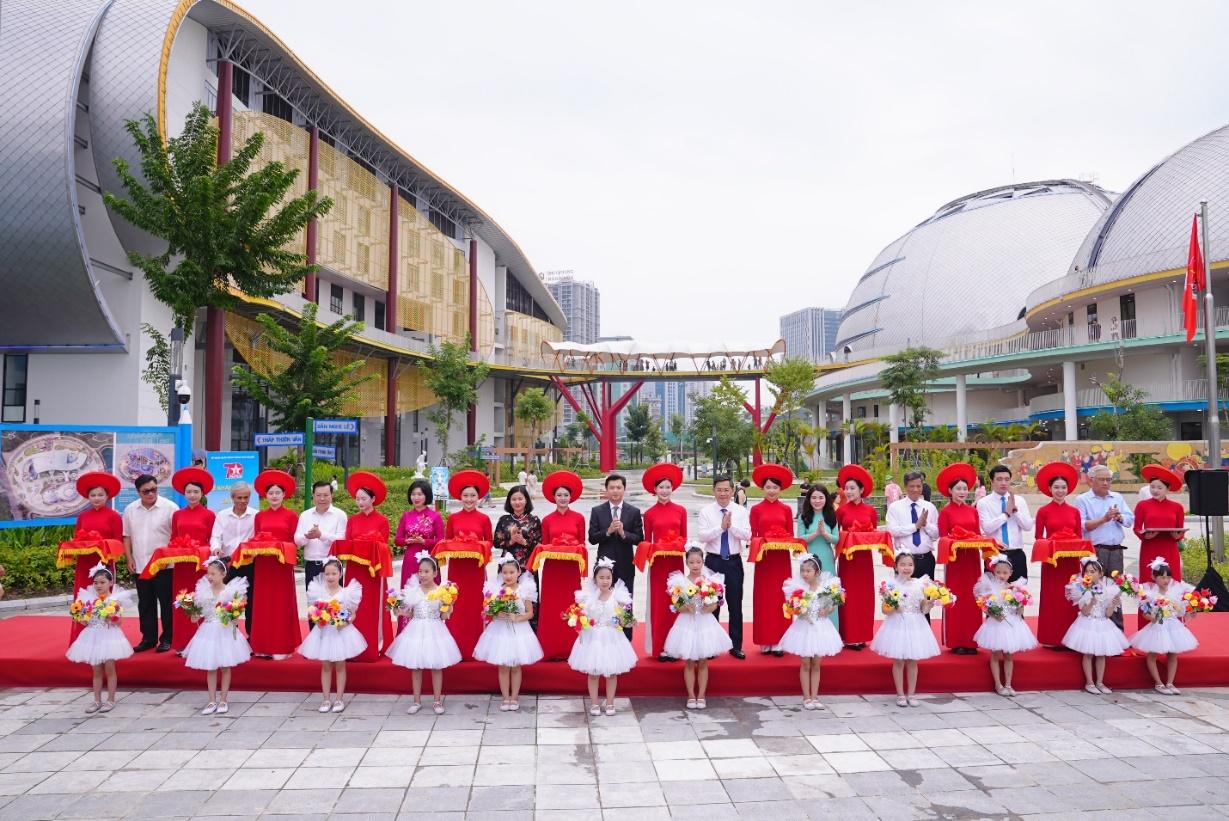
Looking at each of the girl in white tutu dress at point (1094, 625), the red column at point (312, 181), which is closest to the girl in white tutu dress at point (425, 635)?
the girl in white tutu dress at point (1094, 625)

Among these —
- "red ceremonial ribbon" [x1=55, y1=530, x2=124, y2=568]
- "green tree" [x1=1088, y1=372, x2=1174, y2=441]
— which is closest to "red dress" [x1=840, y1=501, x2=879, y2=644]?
"red ceremonial ribbon" [x1=55, y1=530, x2=124, y2=568]

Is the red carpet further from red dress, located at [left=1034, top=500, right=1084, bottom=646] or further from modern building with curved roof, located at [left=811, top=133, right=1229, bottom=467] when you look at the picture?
modern building with curved roof, located at [left=811, top=133, right=1229, bottom=467]

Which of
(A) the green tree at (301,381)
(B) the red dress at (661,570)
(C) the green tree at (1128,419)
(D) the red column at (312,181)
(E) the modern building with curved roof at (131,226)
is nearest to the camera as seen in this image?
(B) the red dress at (661,570)

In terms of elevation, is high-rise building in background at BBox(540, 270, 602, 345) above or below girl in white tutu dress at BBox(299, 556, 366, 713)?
above

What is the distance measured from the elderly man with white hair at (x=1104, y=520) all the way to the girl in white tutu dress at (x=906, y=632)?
1969mm

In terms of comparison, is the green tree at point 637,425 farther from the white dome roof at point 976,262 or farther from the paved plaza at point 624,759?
the paved plaza at point 624,759

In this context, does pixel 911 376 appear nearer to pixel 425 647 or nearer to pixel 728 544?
pixel 728 544

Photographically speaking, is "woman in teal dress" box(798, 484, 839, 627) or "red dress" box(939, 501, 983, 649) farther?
"woman in teal dress" box(798, 484, 839, 627)

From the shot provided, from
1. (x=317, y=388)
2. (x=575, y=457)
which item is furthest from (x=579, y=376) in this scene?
(x=317, y=388)

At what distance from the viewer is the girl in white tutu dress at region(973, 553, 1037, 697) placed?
5.83 metres

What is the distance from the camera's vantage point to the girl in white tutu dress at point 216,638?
554 cm

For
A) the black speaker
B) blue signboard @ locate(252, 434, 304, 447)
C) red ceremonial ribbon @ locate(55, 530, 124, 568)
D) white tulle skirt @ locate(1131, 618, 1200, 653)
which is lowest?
white tulle skirt @ locate(1131, 618, 1200, 653)

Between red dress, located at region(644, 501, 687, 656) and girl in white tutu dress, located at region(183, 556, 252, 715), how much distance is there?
321 cm

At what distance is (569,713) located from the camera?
5.62m
